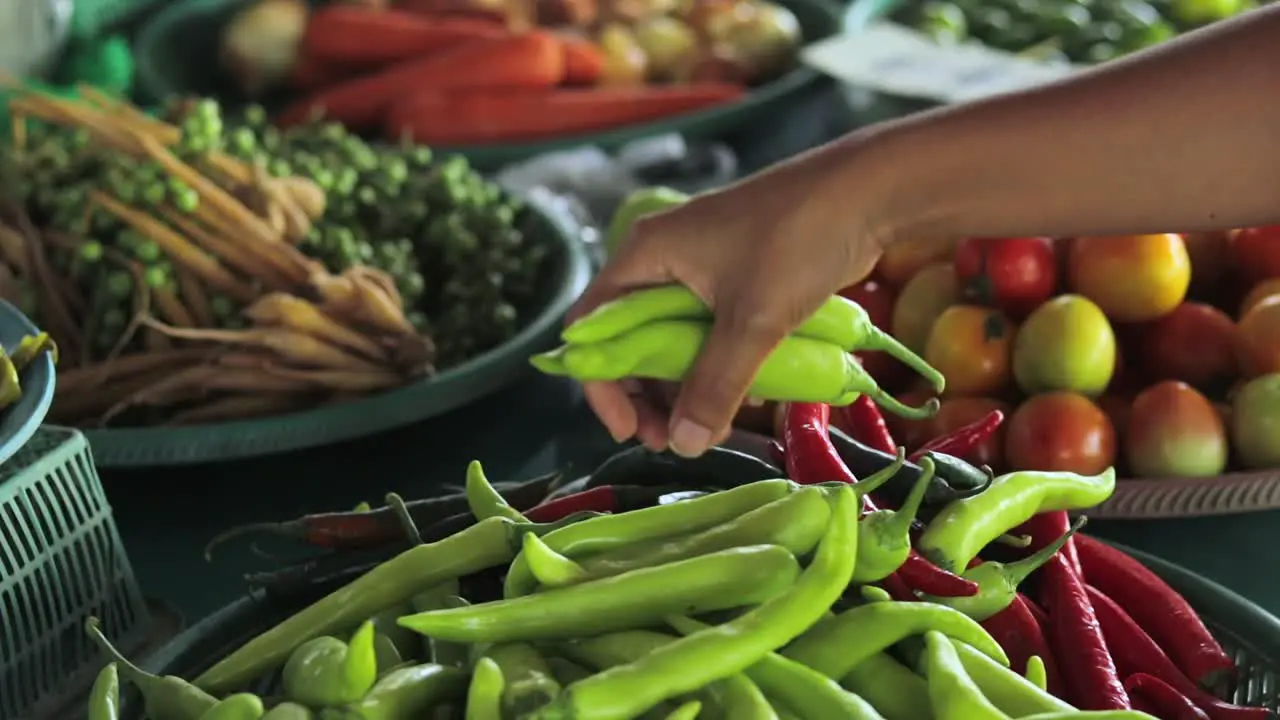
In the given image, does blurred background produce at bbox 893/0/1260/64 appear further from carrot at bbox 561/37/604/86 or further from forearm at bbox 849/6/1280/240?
forearm at bbox 849/6/1280/240

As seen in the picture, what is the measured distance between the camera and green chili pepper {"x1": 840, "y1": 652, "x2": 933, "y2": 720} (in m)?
0.87

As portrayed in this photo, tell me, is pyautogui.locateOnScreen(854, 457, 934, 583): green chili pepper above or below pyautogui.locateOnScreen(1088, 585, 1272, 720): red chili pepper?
above

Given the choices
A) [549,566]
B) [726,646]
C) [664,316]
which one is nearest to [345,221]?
[664,316]

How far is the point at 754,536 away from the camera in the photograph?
0.90 meters

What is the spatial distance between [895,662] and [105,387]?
107cm

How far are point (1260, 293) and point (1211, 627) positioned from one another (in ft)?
1.77

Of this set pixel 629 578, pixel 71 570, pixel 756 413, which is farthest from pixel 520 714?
pixel 756 413

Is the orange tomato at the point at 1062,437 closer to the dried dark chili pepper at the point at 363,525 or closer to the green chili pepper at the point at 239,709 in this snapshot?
the dried dark chili pepper at the point at 363,525

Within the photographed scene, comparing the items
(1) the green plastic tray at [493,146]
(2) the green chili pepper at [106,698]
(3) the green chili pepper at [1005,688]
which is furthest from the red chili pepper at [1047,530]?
(1) the green plastic tray at [493,146]

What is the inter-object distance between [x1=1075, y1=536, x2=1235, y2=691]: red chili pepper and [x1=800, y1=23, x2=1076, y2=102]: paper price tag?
1.22 metres

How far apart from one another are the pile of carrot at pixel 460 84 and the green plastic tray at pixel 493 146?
96 mm

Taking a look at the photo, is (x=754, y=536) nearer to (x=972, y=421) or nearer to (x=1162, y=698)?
(x=1162, y=698)

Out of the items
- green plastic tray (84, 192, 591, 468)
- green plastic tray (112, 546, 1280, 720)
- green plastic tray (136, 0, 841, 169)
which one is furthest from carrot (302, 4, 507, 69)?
green plastic tray (112, 546, 1280, 720)

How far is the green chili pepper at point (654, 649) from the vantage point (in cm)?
81
